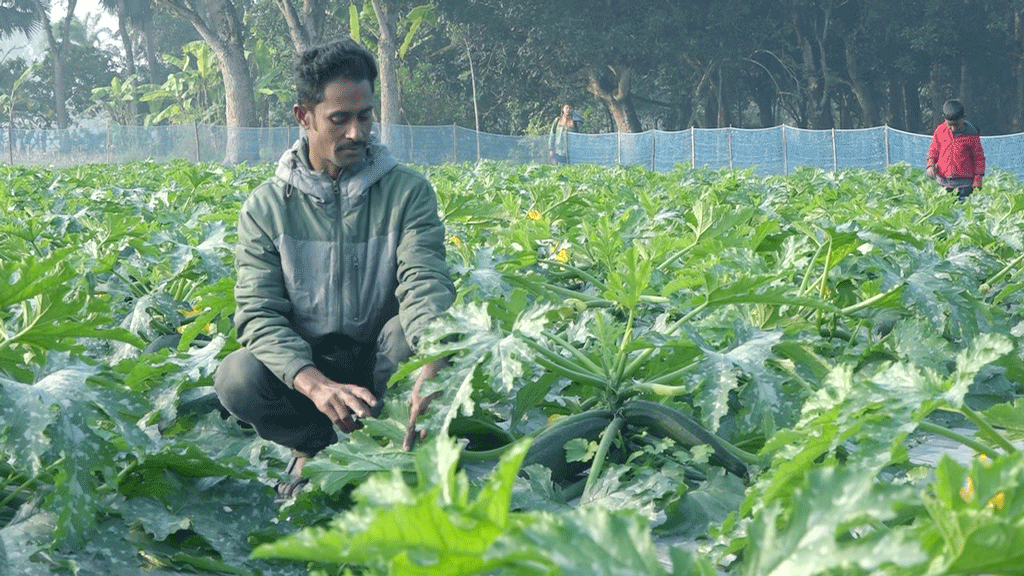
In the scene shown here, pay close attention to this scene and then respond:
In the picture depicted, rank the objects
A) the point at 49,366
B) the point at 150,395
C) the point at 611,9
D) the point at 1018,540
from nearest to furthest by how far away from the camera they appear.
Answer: the point at 1018,540 → the point at 49,366 → the point at 150,395 → the point at 611,9

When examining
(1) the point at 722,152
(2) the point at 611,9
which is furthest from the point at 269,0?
(1) the point at 722,152

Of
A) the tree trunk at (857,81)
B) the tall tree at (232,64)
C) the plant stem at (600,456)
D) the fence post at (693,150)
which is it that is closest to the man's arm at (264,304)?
the plant stem at (600,456)

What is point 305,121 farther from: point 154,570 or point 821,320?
point 821,320

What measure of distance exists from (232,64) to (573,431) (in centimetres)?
2995

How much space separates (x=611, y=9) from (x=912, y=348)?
37.0m

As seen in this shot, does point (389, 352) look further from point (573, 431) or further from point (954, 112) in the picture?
point (954, 112)

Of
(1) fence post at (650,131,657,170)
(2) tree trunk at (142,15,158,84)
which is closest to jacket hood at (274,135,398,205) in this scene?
(1) fence post at (650,131,657,170)

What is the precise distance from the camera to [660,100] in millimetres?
47250

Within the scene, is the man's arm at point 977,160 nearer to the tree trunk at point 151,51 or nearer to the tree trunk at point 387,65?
the tree trunk at point 387,65

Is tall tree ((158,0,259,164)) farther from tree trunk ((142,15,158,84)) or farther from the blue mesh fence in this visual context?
tree trunk ((142,15,158,84))

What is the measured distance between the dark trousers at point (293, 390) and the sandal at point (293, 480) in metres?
0.05

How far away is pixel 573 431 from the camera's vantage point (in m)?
3.25

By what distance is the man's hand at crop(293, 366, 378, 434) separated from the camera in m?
2.94

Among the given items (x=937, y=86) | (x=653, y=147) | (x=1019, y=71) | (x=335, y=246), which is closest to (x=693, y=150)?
(x=653, y=147)
